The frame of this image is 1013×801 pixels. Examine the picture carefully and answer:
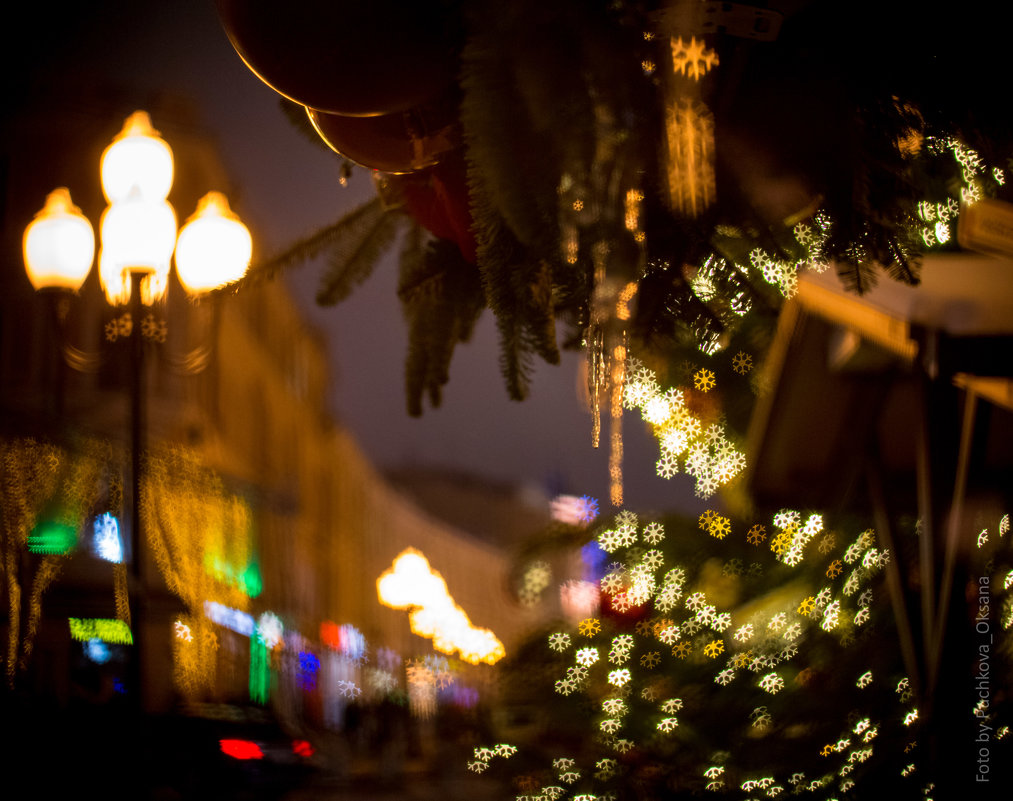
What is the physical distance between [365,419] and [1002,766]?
38.4 inches

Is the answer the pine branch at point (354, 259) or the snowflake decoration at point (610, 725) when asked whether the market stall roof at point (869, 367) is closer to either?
the snowflake decoration at point (610, 725)

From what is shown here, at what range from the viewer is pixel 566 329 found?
2.74 feet

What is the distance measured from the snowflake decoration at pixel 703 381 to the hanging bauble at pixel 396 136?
1.14ft

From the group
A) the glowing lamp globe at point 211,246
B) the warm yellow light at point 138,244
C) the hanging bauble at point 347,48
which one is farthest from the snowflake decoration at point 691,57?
the warm yellow light at point 138,244

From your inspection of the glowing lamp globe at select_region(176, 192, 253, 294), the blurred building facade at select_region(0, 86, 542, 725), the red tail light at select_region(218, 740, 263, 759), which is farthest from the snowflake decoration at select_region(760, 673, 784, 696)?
the red tail light at select_region(218, 740, 263, 759)

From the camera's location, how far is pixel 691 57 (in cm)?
48

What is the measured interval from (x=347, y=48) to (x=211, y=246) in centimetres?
158

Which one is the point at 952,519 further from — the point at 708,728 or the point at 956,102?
the point at 956,102

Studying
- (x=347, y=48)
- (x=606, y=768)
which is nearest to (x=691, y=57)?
(x=347, y=48)

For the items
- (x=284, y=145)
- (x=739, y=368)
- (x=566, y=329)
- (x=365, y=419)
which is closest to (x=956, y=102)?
(x=739, y=368)

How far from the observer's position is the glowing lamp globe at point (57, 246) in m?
2.31

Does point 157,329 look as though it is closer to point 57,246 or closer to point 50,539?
point 57,246

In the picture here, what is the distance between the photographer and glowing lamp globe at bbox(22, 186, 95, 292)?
2.31m

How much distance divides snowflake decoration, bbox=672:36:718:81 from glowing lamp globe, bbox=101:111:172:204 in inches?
96.2
